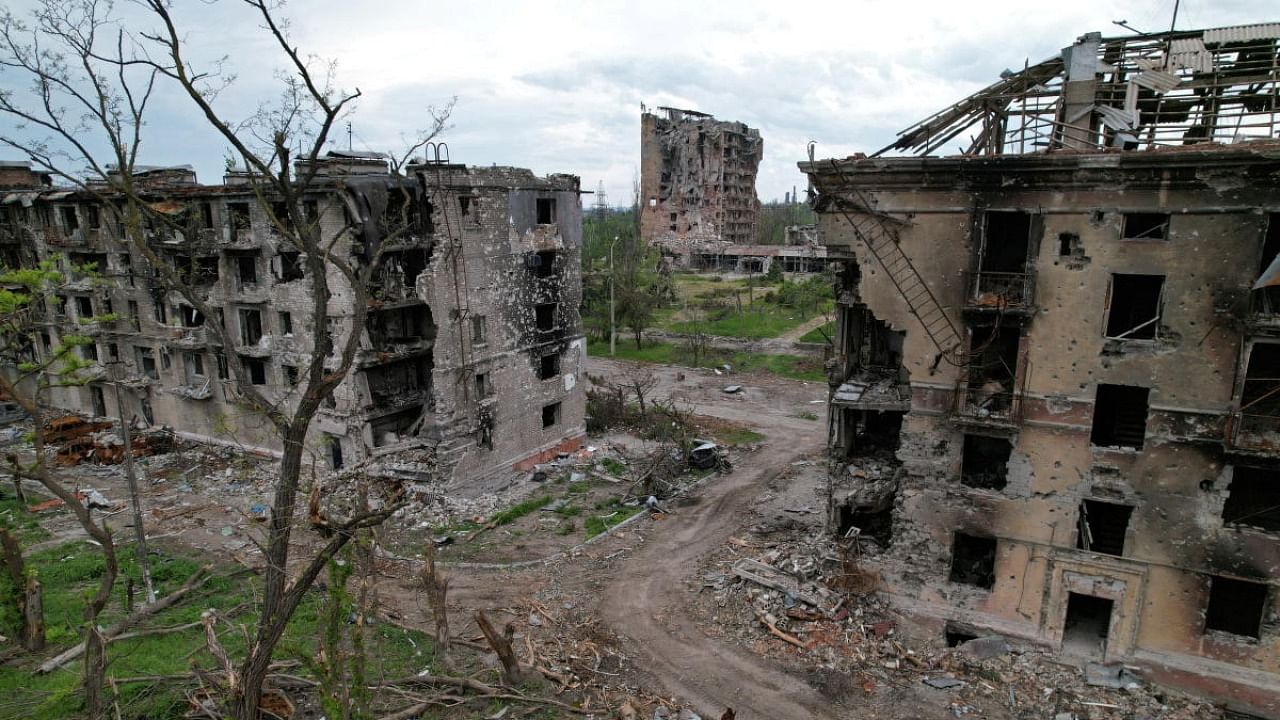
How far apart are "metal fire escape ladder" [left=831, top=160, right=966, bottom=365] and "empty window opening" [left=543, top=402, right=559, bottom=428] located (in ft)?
61.8

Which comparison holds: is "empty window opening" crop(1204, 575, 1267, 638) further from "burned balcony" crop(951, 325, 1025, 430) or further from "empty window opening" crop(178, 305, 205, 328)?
"empty window opening" crop(178, 305, 205, 328)

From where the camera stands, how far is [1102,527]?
1952cm

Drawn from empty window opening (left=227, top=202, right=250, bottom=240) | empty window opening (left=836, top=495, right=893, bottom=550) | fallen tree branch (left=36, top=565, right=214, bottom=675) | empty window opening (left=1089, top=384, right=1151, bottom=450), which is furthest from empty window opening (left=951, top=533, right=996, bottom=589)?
empty window opening (left=227, top=202, right=250, bottom=240)

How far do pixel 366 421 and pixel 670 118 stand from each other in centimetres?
8082

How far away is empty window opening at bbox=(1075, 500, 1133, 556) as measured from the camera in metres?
19.0

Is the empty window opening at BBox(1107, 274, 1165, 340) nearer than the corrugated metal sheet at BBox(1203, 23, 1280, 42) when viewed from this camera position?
Yes

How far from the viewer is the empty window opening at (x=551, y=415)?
34.8 m

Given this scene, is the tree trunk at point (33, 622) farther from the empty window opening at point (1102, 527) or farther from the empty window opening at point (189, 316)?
the empty window opening at point (1102, 527)

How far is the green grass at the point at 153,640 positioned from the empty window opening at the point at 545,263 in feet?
53.3

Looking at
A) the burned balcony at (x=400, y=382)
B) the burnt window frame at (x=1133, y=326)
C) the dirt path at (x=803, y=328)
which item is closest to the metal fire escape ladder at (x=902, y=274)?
the burnt window frame at (x=1133, y=326)

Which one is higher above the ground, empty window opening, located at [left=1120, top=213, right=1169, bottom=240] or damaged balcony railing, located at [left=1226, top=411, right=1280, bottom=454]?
empty window opening, located at [left=1120, top=213, right=1169, bottom=240]

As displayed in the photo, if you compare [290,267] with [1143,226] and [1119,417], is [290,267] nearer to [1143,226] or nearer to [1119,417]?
[1143,226]

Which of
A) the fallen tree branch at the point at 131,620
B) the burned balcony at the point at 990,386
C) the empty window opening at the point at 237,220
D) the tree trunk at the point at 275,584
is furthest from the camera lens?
the empty window opening at the point at 237,220

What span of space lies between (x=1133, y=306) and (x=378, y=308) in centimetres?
2377
